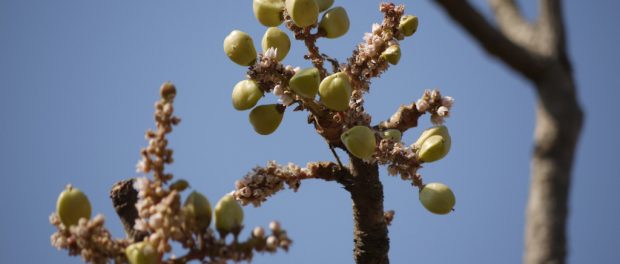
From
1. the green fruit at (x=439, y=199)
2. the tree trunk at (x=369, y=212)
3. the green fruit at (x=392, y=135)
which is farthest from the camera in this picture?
the tree trunk at (x=369, y=212)

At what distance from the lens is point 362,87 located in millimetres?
2838

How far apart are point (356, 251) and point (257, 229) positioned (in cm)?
113

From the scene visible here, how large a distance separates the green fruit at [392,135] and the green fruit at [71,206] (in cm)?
113

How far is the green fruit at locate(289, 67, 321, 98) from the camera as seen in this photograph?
2445 mm

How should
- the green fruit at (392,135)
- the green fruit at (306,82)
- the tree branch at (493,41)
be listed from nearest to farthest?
the tree branch at (493,41) < the green fruit at (306,82) < the green fruit at (392,135)

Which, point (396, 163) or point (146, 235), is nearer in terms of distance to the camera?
point (146, 235)

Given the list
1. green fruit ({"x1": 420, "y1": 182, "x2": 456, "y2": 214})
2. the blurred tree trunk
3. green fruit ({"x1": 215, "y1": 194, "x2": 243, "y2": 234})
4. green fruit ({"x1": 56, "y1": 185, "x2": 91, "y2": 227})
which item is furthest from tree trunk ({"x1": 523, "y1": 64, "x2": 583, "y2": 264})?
green fruit ({"x1": 420, "y1": 182, "x2": 456, "y2": 214})

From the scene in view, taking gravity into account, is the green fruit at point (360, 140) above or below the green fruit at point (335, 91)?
below

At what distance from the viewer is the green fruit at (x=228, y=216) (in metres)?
1.89

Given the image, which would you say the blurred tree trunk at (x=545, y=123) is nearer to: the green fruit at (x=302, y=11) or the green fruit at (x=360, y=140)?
the green fruit at (x=360, y=140)

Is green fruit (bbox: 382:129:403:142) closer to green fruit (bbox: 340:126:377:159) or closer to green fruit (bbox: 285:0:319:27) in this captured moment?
green fruit (bbox: 340:126:377:159)

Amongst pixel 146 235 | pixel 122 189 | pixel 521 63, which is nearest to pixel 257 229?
pixel 146 235

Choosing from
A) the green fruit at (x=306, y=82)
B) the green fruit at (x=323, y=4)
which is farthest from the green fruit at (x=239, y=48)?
the green fruit at (x=323, y=4)

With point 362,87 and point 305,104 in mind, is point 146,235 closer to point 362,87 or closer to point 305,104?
point 305,104
